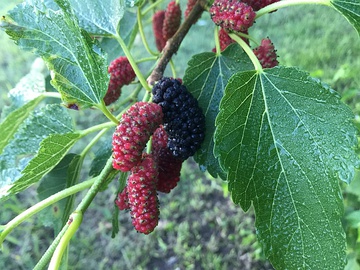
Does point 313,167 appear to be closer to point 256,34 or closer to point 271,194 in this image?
point 271,194

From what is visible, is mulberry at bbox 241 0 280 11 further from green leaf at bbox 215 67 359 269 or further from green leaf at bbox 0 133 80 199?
green leaf at bbox 0 133 80 199

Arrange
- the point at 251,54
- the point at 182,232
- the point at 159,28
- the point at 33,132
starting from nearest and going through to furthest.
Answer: the point at 251,54
the point at 33,132
the point at 159,28
the point at 182,232

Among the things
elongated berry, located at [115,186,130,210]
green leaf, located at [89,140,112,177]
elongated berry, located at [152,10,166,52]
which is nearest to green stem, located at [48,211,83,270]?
elongated berry, located at [115,186,130,210]

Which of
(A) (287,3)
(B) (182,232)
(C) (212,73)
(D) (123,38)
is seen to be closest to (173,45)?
(C) (212,73)

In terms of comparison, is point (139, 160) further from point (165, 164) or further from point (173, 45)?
point (173, 45)

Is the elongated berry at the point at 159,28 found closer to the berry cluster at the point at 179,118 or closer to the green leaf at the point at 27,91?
the green leaf at the point at 27,91

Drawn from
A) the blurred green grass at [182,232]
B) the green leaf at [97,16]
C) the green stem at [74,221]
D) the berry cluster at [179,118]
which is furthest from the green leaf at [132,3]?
the blurred green grass at [182,232]
